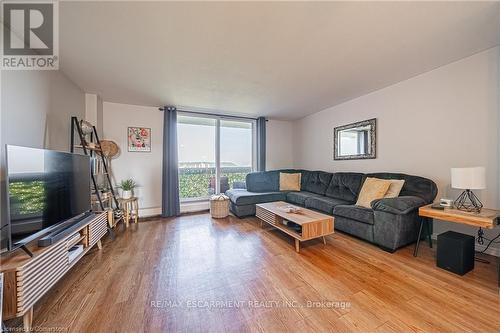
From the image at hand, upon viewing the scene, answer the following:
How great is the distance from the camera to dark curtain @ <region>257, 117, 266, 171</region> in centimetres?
485

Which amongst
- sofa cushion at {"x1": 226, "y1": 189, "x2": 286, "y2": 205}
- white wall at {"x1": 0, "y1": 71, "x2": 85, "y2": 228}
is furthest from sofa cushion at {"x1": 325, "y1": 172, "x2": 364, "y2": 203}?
white wall at {"x1": 0, "y1": 71, "x2": 85, "y2": 228}

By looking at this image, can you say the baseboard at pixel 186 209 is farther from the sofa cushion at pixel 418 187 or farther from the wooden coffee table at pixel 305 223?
the sofa cushion at pixel 418 187

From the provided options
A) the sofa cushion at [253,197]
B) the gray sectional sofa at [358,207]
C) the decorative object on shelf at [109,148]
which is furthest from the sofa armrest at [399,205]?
the decorative object on shelf at [109,148]

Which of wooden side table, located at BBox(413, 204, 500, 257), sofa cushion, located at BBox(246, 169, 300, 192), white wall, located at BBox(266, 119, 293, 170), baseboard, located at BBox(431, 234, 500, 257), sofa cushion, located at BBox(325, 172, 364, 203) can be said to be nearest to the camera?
wooden side table, located at BBox(413, 204, 500, 257)

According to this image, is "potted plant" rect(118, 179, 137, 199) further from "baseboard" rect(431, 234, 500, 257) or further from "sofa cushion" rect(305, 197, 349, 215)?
"baseboard" rect(431, 234, 500, 257)

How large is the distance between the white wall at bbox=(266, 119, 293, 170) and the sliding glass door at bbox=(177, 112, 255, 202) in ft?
1.54

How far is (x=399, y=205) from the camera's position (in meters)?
2.19

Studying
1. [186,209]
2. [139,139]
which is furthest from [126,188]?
[186,209]

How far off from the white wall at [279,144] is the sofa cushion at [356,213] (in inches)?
100

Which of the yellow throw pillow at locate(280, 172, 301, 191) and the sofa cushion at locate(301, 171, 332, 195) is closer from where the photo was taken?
the sofa cushion at locate(301, 171, 332, 195)

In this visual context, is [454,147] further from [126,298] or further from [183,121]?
[183,121]

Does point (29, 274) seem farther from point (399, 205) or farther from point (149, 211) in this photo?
point (399, 205)

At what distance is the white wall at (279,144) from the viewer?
518cm

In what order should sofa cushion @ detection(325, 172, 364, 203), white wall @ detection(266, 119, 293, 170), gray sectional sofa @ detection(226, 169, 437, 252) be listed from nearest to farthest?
gray sectional sofa @ detection(226, 169, 437, 252) → sofa cushion @ detection(325, 172, 364, 203) → white wall @ detection(266, 119, 293, 170)
